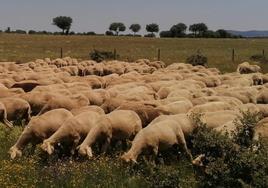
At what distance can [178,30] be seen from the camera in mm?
130250

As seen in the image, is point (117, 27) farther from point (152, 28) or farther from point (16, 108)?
point (16, 108)

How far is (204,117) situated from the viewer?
14.1m

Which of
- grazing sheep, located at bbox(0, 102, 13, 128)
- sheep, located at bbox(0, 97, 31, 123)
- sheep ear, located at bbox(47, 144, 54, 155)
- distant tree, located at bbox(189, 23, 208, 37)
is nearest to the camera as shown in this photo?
sheep ear, located at bbox(47, 144, 54, 155)

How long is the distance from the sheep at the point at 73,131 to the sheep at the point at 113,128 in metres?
0.43

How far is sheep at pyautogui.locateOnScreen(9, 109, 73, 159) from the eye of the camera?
13.6 m

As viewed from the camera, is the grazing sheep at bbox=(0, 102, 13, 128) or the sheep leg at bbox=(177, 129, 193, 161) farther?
the grazing sheep at bbox=(0, 102, 13, 128)

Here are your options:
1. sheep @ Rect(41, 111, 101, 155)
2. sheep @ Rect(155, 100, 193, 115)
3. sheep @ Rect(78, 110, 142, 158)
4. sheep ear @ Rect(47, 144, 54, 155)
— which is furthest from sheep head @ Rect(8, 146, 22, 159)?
sheep @ Rect(155, 100, 193, 115)

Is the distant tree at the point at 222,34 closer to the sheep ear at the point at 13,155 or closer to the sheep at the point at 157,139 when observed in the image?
the sheep at the point at 157,139

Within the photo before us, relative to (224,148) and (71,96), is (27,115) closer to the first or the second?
(71,96)

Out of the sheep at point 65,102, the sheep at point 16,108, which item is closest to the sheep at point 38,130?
the sheep at point 65,102

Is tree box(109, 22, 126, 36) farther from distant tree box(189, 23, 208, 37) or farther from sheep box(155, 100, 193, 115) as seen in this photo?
sheep box(155, 100, 193, 115)

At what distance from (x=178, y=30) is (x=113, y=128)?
118503mm

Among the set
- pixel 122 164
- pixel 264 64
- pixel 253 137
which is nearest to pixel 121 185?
pixel 122 164

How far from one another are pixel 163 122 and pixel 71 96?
5.33 metres
